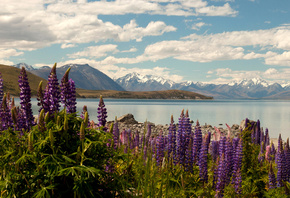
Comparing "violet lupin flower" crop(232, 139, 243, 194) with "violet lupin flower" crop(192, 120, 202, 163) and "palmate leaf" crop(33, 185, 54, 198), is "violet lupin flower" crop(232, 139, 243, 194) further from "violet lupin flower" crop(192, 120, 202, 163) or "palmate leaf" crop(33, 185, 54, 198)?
"palmate leaf" crop(33, 185, 54, 198)

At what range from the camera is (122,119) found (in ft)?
149

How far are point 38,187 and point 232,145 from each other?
5312mm

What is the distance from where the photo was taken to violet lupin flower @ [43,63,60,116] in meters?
5.33

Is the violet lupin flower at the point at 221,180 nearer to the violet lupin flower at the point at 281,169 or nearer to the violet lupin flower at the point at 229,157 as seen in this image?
the violet lupin flower at the point at 229,157

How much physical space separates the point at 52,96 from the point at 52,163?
1.81m

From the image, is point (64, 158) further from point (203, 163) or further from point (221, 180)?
point (203, 163)

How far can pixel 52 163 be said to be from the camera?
3.97 m

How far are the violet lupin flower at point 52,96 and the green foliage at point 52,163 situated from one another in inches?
28.2

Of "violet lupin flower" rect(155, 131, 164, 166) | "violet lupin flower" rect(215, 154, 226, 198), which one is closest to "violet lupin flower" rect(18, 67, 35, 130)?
"violet lupin flower" rect(155, 131, 164, 166)

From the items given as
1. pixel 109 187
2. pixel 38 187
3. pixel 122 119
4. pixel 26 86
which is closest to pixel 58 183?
pixel 38 187

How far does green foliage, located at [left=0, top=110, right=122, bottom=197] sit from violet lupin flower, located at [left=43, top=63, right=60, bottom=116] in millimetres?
715

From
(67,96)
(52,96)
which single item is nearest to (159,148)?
(67,96)

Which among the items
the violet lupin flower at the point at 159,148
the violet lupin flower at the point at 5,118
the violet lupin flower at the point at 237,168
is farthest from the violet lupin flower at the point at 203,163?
the violet lupin flower at the point at 5,118

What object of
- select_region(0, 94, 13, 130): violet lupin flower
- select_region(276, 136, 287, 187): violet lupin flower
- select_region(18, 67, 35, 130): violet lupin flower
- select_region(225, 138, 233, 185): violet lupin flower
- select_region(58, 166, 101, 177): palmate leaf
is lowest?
select_region(276, 136, 287, 187): violet lupin flower
